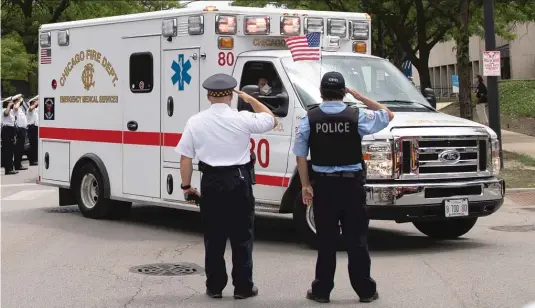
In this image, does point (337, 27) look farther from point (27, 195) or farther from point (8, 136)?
point (8, 136)

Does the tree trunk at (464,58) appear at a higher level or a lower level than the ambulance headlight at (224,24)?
higher

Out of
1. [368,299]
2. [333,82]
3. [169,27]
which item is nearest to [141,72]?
[169,27]

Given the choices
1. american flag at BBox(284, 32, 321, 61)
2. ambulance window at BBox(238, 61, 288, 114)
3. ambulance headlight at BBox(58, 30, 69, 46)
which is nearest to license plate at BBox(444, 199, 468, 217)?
ambulance window at BBox(238, 61, 288, 114)

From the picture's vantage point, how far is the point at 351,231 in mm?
7531

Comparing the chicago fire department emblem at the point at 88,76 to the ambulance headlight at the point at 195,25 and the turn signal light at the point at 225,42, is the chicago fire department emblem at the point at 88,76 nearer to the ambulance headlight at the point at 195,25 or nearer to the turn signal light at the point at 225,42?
the ambulance headlight at the point at 195,25

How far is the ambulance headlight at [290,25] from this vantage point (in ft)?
37.2

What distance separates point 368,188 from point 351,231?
2.22m

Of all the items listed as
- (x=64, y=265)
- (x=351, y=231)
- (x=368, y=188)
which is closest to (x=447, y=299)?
(x=351, y=231)

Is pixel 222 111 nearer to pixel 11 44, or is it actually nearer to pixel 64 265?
pixel 64 265

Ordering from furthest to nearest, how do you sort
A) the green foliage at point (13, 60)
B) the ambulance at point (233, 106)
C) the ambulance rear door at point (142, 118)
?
the green foliage at point (13, 60), the ambulance rear door at point (142, 118), the ambulance at point (233, 106)

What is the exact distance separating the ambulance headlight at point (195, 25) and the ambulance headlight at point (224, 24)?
0.71ft

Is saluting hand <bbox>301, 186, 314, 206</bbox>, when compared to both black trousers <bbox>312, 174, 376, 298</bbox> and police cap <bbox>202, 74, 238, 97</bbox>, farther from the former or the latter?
police cap <bbox>202, 74, 238, 97</bbox>

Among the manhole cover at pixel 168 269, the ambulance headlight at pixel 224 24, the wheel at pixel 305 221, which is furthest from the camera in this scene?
the ambulance headlight at pixel 224 24

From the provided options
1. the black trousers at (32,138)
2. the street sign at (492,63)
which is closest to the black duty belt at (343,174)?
the street sign at (492,63)
